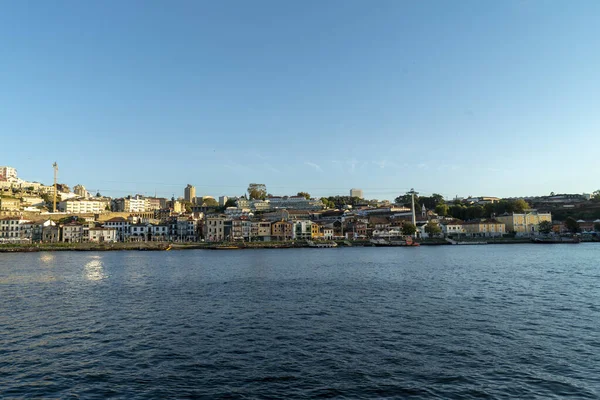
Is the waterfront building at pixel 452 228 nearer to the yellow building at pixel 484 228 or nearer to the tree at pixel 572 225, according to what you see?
the yellow building at pixel 484 228

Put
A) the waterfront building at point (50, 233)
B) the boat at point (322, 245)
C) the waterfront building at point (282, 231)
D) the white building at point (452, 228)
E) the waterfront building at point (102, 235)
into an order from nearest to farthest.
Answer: the boat at point (322, 245) < the waterfront building at point (50, 233) < the waterfront building at point (102, 235) < the waterfront building at point (282, 231) < the white building at point (452, 228)

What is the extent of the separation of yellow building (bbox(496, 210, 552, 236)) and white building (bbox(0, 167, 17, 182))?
16692 centimetres

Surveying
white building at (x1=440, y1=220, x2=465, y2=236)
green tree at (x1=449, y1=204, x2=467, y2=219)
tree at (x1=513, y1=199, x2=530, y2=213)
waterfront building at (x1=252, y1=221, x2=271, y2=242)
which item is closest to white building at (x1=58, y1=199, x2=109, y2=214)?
waterfront building at (x1=252, y1=221, x2=271, y2=242)

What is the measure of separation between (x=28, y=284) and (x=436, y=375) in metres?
28.9

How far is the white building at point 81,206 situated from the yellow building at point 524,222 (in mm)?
121242

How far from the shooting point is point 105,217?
107 metres

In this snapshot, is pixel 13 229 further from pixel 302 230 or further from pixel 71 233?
pixel 302 230

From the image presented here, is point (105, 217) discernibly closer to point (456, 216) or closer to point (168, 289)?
point (168, 289)

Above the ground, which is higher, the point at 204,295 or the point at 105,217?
the point at 105,217

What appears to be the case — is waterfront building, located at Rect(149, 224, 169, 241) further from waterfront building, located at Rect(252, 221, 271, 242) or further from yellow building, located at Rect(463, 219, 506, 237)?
yellow building, located at Rect(463, 219, 506, 237)

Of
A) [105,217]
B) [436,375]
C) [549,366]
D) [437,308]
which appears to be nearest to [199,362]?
[436,375]

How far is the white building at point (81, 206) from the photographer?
12450cm

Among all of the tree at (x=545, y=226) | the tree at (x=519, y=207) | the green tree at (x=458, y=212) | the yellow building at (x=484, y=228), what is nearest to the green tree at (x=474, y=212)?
the green tree at (x=458, y=212)

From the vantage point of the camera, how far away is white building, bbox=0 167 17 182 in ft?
487
